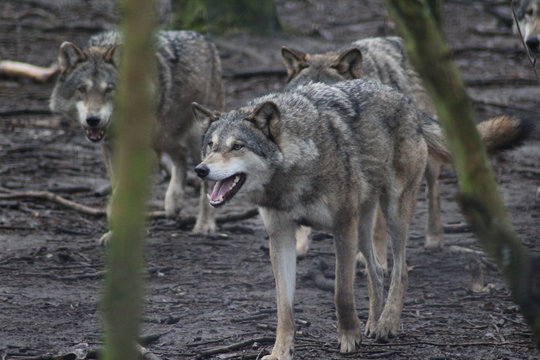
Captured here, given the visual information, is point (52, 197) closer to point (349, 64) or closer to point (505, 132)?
point (349, 64)

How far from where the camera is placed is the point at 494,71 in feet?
43.0

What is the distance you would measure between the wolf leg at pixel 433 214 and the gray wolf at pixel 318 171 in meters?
1.80

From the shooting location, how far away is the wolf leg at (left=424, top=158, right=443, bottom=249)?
23.3 feet

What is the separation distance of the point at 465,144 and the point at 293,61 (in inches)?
213

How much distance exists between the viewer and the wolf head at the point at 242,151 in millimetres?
4557

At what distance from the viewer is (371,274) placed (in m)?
5.34

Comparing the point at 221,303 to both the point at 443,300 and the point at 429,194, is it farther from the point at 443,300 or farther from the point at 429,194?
the point at 429,194

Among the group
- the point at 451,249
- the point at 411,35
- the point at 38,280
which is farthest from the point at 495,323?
the point at 411,35

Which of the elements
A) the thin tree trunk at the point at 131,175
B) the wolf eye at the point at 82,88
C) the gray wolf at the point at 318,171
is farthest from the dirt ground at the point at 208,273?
the thin tree trunk at the point at 131,175

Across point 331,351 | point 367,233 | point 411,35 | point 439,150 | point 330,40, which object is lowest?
point 331,351

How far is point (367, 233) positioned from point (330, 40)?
370 inches

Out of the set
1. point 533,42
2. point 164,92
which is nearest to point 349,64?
point 164,92

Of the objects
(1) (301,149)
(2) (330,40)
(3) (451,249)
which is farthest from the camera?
(2) (330,40)

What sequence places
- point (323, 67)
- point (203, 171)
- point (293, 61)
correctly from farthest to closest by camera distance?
1. point (293, 61)
2. point (323, 67)
3. point (203, 171)
